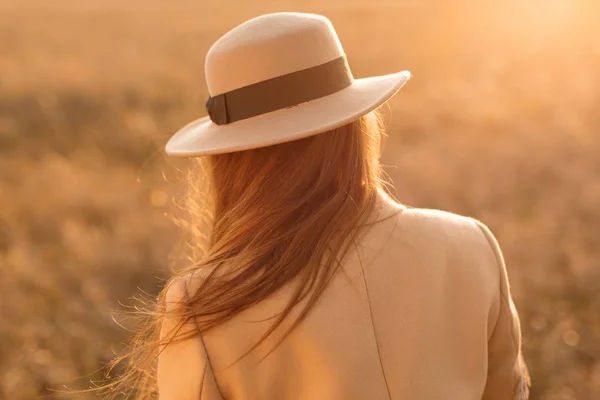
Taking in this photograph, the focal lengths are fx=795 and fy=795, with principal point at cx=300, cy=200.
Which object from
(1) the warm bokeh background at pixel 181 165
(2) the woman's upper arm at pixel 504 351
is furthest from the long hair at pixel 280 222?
(1) the warm bokeh background at pixel 181 165

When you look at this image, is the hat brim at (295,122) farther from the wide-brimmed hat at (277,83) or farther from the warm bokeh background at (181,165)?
the warm bokeh background at (181,165)

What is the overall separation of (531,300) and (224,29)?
17.9 m

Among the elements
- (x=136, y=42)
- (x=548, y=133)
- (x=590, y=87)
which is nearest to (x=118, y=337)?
(x=548, y=133)

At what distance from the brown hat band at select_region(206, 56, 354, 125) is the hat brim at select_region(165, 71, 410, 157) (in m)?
0.02

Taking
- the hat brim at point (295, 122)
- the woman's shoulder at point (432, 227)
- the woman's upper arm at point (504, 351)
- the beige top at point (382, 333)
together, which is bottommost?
the woman's upper arm at point (504, 351)

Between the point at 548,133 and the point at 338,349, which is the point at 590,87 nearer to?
the point at 548,133

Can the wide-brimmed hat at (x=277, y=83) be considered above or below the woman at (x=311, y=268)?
above

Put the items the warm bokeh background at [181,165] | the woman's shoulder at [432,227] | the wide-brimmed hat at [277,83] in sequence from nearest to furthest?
the woman's shoulder at [432,227]
the wide-brimmed hat at [277,83]
the warm bokeh background at [181,165]

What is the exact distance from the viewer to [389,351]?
5.28ft

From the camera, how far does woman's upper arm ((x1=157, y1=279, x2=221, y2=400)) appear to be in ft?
4.95

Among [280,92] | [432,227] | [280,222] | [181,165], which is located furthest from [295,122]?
[181,165]

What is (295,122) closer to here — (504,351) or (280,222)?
(280,222)

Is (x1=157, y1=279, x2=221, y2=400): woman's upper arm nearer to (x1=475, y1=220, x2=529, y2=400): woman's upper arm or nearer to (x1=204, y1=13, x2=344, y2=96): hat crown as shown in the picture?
(x1=204, y1=13, x2=344, y2=96): hat crown

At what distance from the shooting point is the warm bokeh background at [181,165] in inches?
182
